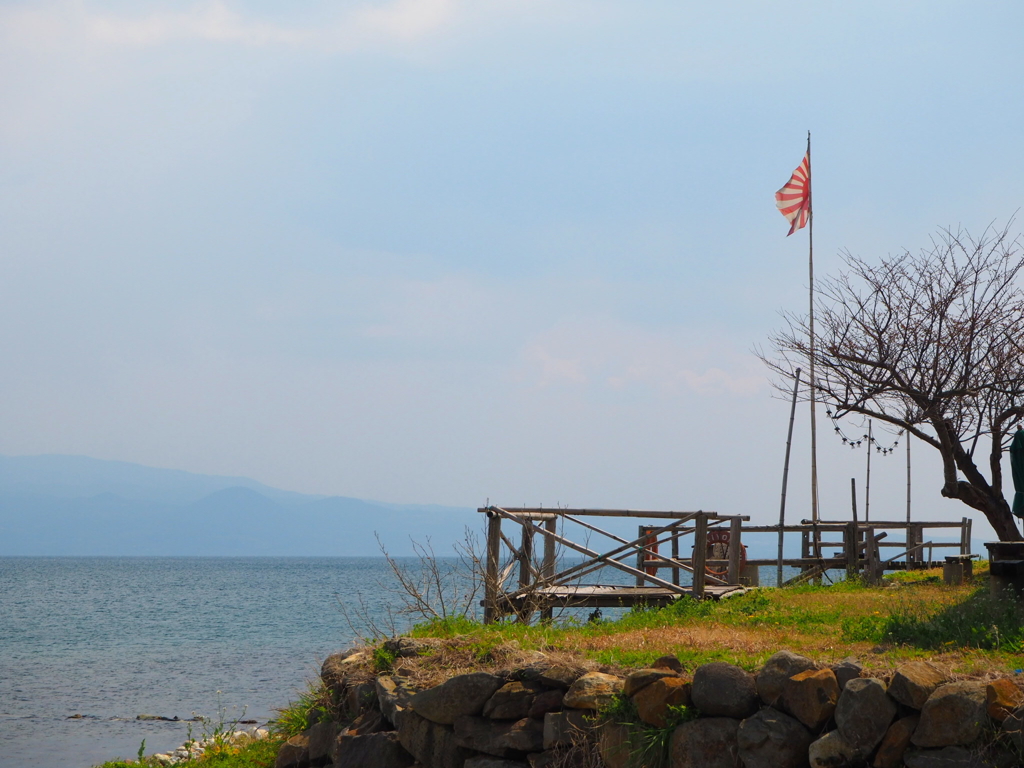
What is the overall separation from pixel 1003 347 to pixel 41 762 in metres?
17.8

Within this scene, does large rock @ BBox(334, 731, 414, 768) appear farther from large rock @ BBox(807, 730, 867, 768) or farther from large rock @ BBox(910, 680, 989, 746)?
large rock @ BBox(910, 680, 989, 746)

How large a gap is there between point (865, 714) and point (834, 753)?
0.32 meters

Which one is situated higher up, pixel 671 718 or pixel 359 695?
pixel 671 718

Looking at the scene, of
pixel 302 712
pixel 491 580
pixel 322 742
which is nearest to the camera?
pixel 322 742

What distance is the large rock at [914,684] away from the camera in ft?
19.2

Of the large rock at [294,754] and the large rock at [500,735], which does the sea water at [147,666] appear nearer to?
the large rock at [294,754]

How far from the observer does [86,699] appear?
20.3 meters

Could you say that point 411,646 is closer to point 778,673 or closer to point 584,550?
point 584,550

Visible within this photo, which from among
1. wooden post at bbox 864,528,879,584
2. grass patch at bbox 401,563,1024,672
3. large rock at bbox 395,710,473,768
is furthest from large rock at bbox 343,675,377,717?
wooden post at bbox 864,528,879,584

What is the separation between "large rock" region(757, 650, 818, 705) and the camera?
252 inches

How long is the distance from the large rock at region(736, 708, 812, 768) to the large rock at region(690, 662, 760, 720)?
0.55ft

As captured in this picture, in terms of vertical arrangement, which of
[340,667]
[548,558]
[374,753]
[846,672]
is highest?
[548,558]

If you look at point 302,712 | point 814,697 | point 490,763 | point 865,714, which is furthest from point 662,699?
point 302,712

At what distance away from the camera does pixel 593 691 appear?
722 cm
